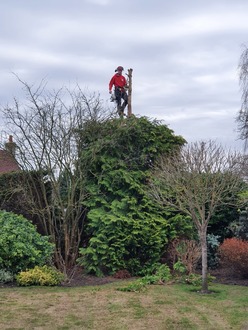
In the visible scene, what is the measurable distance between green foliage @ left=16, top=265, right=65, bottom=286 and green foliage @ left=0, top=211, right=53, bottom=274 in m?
0.29

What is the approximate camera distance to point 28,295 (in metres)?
9.05

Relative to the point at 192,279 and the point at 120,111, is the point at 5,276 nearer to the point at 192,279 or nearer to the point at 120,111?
the point at 192,279

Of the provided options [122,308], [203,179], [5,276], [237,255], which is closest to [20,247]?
[5,276]

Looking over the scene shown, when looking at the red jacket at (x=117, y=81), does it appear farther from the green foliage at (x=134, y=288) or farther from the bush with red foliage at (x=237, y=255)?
the green foliage at (x=134, y=288)

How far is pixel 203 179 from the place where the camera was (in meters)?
9.52

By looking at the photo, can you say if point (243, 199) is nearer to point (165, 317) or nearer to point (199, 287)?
point (199, 287)

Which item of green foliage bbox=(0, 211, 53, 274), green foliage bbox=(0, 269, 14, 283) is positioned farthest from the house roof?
green foliage bbox=(0, 269, 14, 283)

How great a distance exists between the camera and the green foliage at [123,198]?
452 inches

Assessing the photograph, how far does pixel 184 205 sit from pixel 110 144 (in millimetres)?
2995

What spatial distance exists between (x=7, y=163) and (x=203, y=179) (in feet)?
19.6

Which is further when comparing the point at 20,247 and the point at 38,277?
the point at 20,247

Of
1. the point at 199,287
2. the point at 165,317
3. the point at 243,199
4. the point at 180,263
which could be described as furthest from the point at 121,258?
the point at 165,317

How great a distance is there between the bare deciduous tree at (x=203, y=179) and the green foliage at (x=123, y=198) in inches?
69.2

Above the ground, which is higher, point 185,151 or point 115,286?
point 185,151
